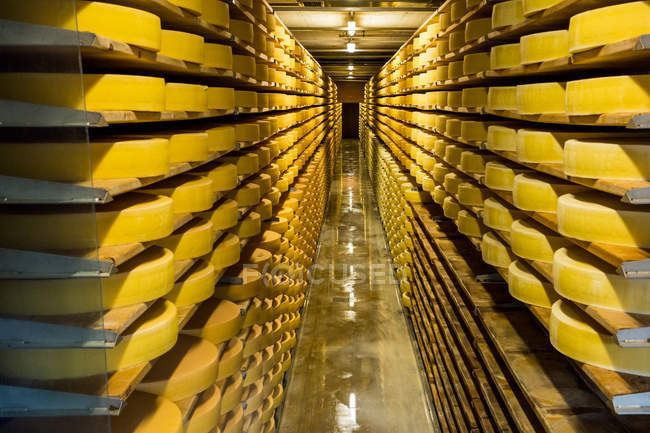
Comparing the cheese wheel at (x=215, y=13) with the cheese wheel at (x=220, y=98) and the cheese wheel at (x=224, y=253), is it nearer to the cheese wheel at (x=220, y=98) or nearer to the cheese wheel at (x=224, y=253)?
the cheese wheel at (x=220, y=98)

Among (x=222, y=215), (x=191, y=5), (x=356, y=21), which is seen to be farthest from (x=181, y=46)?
(x=356, y=21)

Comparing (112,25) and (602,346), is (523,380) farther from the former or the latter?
(112,25)

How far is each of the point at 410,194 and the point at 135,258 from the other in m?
4.99

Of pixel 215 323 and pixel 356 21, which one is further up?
pixel 356 21

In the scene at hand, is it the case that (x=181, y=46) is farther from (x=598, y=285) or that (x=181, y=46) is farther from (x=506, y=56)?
(x=598, y=285)

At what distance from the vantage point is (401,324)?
659 centimetres

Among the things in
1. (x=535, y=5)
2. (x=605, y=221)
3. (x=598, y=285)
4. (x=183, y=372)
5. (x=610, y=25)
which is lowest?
(x=183, y=372)

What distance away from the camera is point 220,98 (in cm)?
318

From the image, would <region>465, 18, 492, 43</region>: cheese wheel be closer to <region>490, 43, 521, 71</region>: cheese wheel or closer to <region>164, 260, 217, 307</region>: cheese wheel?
<region>490, 43, 521, 71</region>: cheese wheel

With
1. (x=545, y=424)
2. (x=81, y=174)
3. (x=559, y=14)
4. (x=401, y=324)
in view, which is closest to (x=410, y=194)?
(x=401, y=324)

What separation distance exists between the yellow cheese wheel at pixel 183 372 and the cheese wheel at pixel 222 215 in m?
0.73

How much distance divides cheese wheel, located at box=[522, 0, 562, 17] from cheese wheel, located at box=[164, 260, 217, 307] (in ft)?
6.50

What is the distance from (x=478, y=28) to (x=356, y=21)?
506 cm

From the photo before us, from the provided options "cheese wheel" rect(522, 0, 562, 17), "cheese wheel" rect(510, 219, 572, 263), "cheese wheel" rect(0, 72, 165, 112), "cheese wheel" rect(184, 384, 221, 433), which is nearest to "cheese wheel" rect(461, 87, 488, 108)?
"cheese wheel" rect(522, 0, 562, 17)
